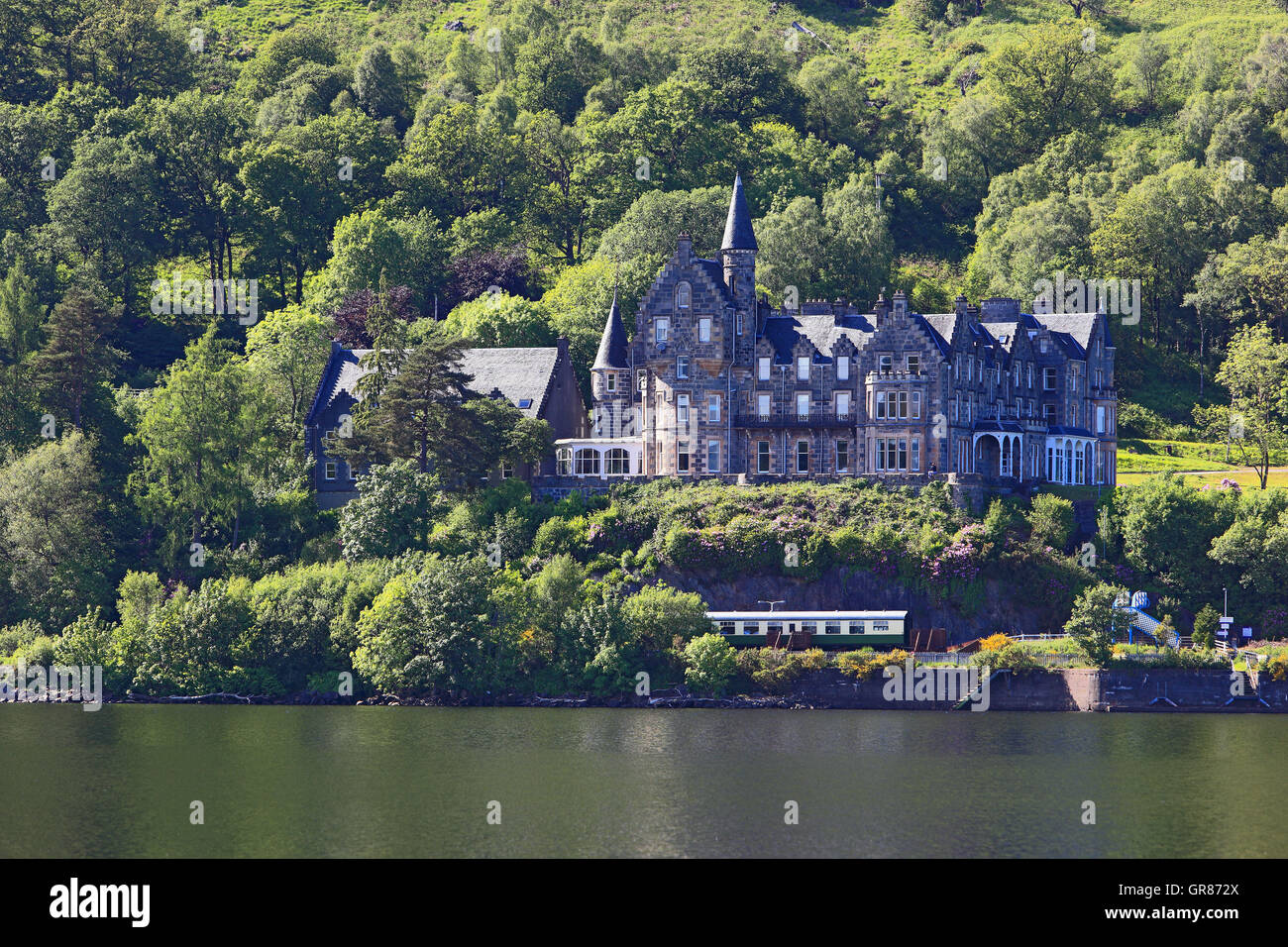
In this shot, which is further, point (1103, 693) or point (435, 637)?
point (435, 637)

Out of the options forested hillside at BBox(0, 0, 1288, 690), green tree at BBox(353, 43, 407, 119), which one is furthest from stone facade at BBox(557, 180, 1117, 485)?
green tree at BBox(353, 43, 407, 119)

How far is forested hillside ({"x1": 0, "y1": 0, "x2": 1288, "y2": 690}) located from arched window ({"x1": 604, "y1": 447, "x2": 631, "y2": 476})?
6.94 metres

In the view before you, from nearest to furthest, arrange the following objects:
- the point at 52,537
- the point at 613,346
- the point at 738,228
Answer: the point at 52,537, the point at 738,228, the point at 613,346

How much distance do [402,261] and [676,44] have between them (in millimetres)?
60668

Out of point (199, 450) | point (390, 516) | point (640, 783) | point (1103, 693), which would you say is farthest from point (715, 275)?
point (640, 783)

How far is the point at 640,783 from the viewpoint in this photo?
6269cm

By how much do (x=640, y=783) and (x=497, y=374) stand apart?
4930 cm

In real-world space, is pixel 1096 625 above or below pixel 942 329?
below

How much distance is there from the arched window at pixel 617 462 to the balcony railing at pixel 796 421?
6.30 m

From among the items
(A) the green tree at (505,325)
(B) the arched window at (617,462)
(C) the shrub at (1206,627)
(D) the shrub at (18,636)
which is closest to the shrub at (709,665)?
(B) the arched window at (617,462)

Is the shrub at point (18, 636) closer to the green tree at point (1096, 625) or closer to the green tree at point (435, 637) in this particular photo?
the green tree at point (435, 637)

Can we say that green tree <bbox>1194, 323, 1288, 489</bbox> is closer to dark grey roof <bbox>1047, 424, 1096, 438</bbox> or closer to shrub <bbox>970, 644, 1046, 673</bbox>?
dark grey roof <bbox>1047, 424, 1096, 438</bbox>

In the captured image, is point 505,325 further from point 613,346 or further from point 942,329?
point 942,329
